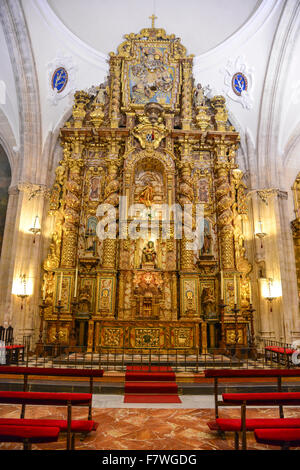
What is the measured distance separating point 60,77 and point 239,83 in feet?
28.9

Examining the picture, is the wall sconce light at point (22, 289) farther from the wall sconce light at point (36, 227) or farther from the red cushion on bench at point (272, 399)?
the red cushion on bench at point (272, 399)

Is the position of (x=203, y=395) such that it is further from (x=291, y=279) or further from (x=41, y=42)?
(x=41, y=42)

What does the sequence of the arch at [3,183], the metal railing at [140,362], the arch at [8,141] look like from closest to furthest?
the metal railing at [140,362] → the arch at [3,183] → the arch at [8,141]

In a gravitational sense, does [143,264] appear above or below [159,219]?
below

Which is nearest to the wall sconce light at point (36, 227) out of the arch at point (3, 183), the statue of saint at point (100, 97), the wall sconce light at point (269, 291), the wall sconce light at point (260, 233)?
the arch at point (3, 183)

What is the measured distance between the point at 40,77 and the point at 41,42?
146 cm

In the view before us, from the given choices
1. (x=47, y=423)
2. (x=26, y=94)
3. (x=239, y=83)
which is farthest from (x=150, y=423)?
(x=239, y=83)

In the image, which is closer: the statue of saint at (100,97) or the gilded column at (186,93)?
the gilded column at (186,93)

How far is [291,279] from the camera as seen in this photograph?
12.8m

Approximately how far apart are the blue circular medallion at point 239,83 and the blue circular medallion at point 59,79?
833cm

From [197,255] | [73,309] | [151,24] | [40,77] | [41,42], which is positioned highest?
[151,24]

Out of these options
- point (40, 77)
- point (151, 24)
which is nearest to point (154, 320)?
point (40, 77)

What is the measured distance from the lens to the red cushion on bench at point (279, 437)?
260cm

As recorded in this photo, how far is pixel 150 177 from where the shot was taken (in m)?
15.0
